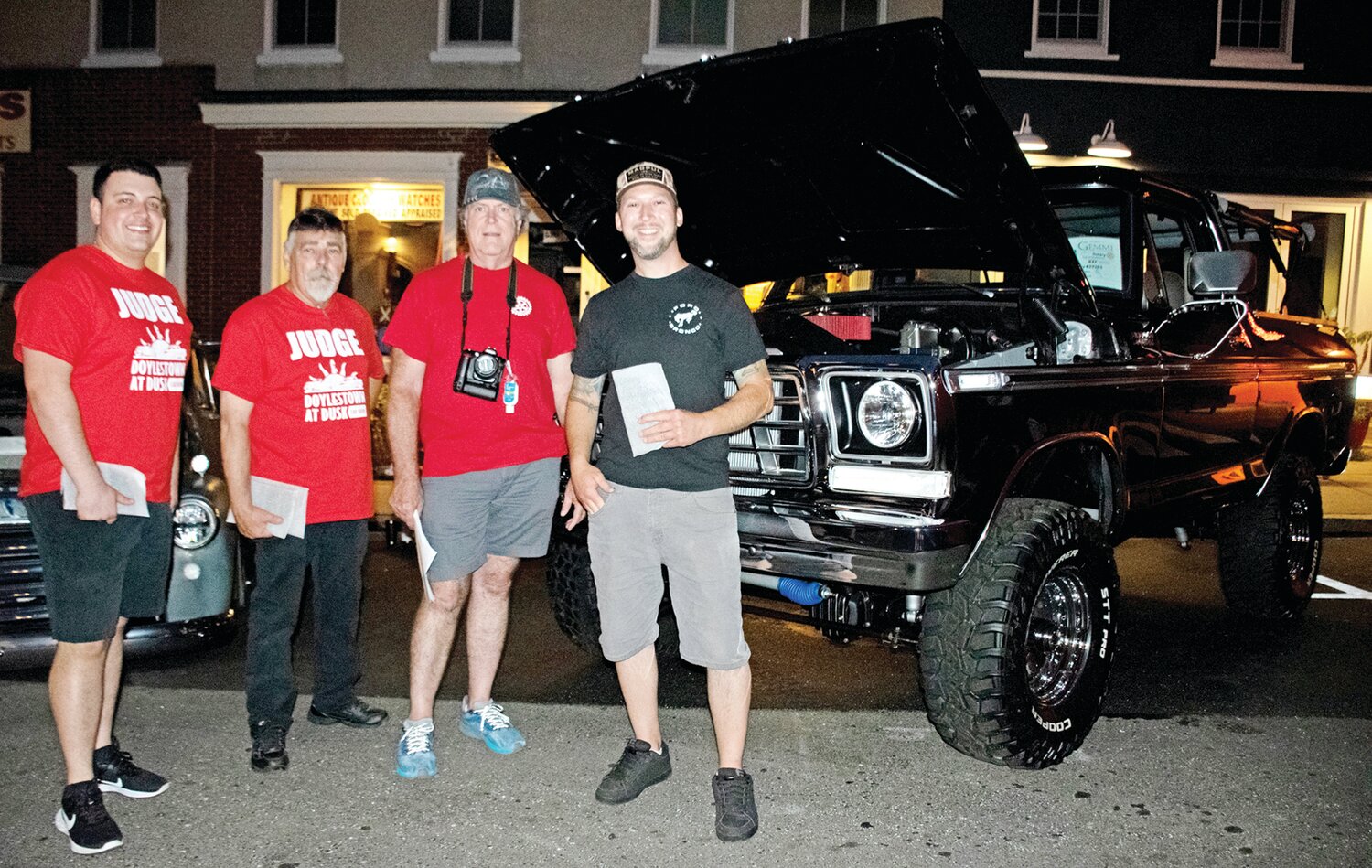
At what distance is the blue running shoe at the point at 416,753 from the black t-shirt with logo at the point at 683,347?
1.13 meters

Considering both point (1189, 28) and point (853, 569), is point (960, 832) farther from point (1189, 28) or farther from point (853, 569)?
point (1189, 28)

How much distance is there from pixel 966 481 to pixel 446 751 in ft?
6.54

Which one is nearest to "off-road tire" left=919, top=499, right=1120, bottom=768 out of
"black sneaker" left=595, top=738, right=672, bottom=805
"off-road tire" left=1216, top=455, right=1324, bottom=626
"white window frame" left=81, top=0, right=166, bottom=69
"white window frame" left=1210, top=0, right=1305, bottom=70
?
"black sneaker" left=595, top=738, right=672, bottom=805

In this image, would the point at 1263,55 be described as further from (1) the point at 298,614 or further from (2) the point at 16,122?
(2) the point at 16,122

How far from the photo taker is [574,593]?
4.65 metres

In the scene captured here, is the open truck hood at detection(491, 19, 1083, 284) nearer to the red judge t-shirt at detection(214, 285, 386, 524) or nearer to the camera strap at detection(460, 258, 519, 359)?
the camera strap at detection(460, 258, 519, 359)

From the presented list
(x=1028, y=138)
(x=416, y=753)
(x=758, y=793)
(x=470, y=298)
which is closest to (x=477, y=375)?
(x=470, y=298)

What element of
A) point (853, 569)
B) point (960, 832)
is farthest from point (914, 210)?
point (960, 832)

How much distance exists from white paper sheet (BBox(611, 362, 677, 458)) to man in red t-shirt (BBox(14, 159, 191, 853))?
137 centimetres

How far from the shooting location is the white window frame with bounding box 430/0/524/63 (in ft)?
43.6

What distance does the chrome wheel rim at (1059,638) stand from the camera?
3904 mm

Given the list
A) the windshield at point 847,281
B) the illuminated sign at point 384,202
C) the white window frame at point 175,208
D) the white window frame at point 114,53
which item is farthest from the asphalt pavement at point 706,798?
the white window frame at point 114,53

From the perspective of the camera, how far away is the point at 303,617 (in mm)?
5758

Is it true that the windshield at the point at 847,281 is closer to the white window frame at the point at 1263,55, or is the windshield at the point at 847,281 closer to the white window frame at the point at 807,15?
the white window frame at the point at 807,15
